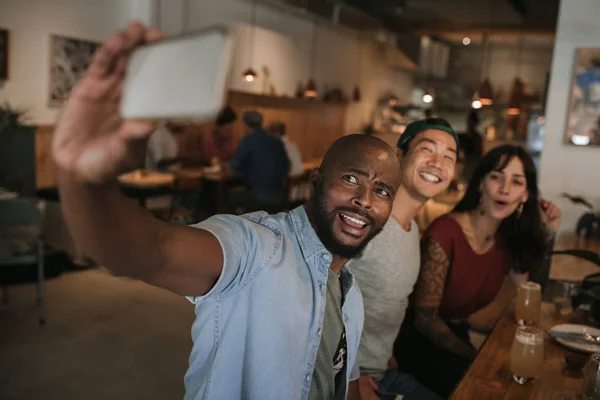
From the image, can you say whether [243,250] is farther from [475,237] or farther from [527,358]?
[475,237]

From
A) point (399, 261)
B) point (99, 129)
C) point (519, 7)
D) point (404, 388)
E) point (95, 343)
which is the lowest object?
point (95, 343)

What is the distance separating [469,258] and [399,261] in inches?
18.9

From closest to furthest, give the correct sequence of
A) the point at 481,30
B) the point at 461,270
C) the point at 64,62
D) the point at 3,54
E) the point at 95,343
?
the point at 461,270 < the point at 95,343 < the point at 3,54 < the point at 64,62 < the point at 481,30

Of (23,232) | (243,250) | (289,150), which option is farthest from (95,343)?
(289,150)

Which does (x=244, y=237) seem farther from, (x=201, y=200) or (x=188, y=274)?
(x=201, y=200)

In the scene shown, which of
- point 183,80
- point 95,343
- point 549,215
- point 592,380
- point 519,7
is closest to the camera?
point 183,80

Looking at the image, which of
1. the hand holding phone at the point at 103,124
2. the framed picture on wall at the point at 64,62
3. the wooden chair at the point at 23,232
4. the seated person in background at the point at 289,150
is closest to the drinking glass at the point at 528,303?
the hand holding phone at the point at 103,124

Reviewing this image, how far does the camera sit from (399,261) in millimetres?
1672

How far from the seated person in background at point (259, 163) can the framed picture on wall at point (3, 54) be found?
86.8 inches

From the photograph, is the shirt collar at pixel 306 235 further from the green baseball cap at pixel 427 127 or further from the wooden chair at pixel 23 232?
the wooden chair at pixel 23 232

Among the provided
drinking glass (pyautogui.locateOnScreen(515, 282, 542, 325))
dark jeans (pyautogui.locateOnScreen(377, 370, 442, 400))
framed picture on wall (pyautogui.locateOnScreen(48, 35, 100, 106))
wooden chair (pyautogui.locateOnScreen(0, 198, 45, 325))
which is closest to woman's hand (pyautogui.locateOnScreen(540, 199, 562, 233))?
drinking glass (pyautogui.locateOnScreen(515, 282, 542, 325))

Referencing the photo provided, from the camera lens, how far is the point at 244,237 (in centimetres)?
96

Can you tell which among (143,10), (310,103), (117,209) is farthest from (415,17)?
(117,209)

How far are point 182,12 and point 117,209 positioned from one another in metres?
6.24
